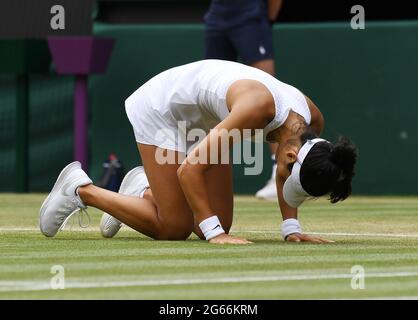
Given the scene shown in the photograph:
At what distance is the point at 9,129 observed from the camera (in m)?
14.2

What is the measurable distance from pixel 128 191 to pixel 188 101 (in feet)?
3.11

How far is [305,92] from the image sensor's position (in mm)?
13812

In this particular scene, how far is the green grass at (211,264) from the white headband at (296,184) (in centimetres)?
26

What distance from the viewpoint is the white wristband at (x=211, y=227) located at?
24.1ft

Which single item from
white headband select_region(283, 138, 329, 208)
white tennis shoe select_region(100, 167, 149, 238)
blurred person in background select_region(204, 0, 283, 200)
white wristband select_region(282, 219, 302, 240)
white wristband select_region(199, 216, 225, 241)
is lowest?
blurred person in background select_region(204, 0, 283, 200)

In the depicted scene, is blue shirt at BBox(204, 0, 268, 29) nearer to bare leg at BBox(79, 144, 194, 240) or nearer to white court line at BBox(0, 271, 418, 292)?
bare leg at BBox(79, 144, 194, 240)

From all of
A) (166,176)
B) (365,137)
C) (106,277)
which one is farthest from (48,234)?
(365,137)

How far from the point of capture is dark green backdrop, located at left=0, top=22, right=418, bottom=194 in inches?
535

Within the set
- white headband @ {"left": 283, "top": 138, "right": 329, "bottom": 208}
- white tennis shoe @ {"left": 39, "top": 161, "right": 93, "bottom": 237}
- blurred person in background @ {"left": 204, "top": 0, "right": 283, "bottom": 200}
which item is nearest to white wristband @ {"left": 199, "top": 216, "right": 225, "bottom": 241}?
white headband @ {"left": 283, "top": 138, "right": 329, "bottom": 208}

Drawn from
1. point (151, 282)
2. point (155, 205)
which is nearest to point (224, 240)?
point (155, 205)

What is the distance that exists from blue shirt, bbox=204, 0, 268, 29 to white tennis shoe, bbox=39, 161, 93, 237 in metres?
4.96

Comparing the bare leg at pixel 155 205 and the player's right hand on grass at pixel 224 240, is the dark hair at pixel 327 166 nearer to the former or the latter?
the player's right hand on grass at pixel 224 240

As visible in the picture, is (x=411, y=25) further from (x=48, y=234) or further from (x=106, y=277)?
(x=106, y=277)

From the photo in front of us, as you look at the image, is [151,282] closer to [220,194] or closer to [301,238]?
[301,238]
